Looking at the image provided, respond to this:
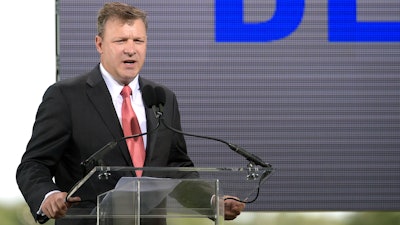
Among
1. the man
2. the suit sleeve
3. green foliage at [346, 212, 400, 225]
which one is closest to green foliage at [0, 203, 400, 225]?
green foliage at [346, 212, 400, 225]

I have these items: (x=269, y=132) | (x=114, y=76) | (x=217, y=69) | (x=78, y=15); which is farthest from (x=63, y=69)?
(x=114, y=76)

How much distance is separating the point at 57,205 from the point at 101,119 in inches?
21.5

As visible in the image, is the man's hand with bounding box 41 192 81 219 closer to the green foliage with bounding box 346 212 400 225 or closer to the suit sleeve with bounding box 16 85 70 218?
the suit sleeve with bounding box 16 85 70 218

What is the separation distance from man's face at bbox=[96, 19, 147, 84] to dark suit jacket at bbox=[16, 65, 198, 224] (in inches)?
3.7

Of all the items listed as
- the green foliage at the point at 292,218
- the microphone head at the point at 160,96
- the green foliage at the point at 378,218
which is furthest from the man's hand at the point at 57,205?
the green foliage at the point at 378,218

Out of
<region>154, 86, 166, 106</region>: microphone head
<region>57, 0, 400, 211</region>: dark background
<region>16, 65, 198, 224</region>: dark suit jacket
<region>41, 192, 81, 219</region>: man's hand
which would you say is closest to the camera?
<region>41, 192, 81, 219</region>: man's hand

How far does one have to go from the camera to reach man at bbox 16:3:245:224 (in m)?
3.39

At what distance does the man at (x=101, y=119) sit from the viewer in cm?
339

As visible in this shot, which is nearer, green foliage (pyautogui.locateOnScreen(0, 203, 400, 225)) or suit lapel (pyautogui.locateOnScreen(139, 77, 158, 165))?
suit lapel (pyautogui.locateOnScreen(139, 77, 158, 165))

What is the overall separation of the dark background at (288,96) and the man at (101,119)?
142 centimetres

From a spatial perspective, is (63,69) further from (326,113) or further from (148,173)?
(148,173)

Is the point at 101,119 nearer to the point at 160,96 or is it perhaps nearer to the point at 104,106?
the point at 104,106

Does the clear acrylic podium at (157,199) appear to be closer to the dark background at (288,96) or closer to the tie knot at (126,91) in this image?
the tie knot at (126,91)

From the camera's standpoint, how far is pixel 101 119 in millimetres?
3469
